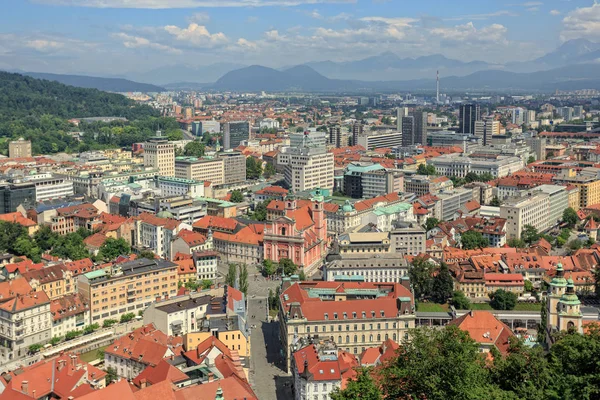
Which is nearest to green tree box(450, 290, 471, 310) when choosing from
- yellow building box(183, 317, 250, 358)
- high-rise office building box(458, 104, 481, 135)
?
yellow building box(183, 317, 250, 358)

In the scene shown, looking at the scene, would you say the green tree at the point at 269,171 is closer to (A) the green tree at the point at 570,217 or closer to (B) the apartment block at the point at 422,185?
(B) the apartment block at the point at 422,185

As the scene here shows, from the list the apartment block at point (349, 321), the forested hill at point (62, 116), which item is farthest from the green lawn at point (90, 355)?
the forested hill at point (62, 116)

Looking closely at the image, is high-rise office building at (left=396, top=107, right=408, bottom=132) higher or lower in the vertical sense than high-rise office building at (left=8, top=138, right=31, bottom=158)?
higher

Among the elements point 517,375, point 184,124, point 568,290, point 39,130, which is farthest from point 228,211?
point 184,124

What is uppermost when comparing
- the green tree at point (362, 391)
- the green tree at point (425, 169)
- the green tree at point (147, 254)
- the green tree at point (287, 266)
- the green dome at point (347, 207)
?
the green tree at point (425, 169)

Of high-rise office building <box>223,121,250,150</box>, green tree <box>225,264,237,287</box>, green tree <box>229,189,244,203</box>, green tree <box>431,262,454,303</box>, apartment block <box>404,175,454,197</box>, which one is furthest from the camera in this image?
high-rise office building <box>223,121,250,150</box>

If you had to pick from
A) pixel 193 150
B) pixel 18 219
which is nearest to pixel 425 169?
pixel 193 150

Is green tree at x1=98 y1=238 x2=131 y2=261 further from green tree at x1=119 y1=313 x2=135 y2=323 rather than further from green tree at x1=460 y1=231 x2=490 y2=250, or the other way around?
green tree at x1=460 y1=231 x2=490 y2=250
